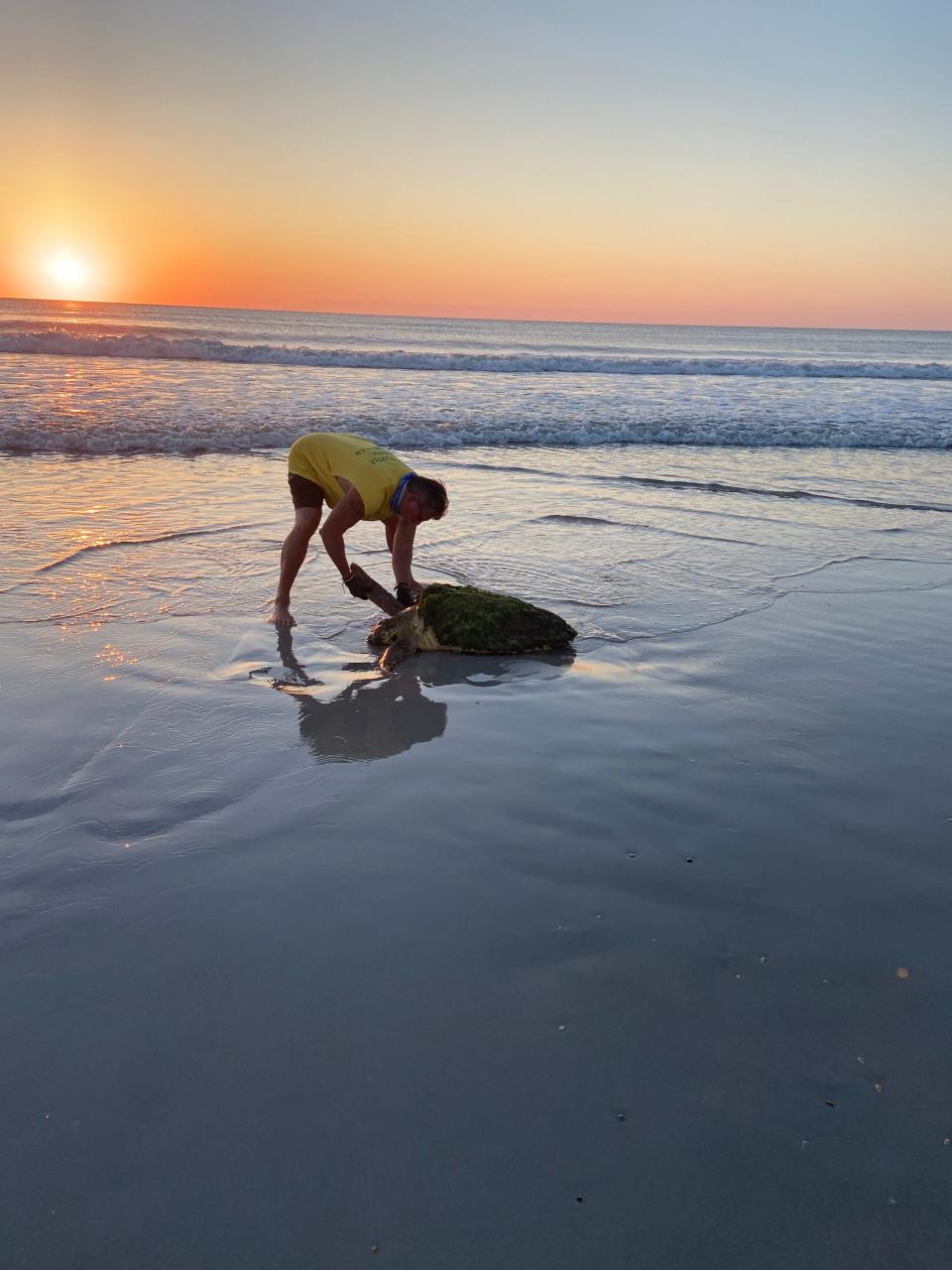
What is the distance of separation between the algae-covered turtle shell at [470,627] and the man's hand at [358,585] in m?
0.43

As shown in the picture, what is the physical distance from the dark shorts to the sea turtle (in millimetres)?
1022

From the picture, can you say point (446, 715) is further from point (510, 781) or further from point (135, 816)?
point (135, 816)

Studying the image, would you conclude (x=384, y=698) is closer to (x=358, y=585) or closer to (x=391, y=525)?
(x=358, y=585)

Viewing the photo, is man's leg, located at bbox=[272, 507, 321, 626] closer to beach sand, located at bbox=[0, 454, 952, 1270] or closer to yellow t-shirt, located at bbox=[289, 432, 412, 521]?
yellow t-shirt, located at bbox=[289, 432, 412, 521]

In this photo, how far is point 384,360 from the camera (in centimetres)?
2706

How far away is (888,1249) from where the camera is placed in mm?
1621

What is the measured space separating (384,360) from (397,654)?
2395 cm

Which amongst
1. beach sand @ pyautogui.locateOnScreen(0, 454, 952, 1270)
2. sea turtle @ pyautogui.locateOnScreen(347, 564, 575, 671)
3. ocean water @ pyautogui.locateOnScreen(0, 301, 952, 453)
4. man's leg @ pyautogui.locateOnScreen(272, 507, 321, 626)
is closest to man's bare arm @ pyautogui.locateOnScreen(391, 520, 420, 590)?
sea turtle @ pyautogui.locateOnScreen(347, 564, 575, 671)

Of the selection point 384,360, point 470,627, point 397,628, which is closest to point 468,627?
point 470,627

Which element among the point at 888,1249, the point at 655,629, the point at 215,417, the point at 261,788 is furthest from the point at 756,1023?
the point at 215,417

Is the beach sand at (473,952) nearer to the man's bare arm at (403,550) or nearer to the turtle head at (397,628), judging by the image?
the turtle head at (397,628)

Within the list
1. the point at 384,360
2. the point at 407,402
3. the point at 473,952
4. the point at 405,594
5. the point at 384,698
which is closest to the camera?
the point at 473,952

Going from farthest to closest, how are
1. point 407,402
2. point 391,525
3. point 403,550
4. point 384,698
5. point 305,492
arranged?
point 407,402
point 391,525
point 305,492
point 403,550
point 384,698

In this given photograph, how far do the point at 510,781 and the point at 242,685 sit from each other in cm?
153
